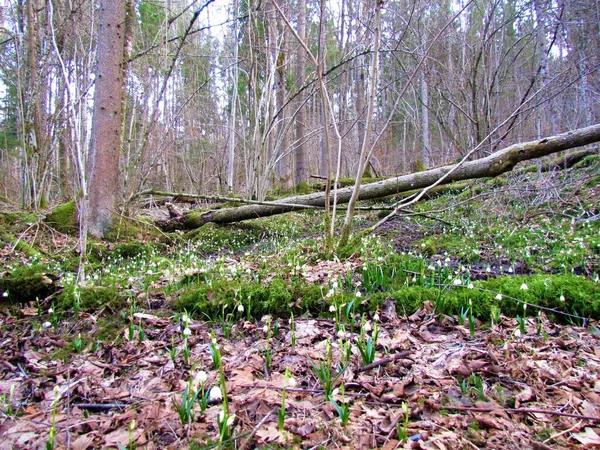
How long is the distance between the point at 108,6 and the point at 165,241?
4884 millimetres

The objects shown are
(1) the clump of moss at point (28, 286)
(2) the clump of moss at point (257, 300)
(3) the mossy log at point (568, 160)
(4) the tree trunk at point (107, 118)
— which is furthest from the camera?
(3) the mossy log at point (568, 160)

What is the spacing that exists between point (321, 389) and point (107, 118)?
7.05m

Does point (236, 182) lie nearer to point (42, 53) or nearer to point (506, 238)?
point (42, 53)

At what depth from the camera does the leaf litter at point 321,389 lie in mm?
1595

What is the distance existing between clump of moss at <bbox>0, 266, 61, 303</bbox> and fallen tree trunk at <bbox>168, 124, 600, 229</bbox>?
14.6 feet

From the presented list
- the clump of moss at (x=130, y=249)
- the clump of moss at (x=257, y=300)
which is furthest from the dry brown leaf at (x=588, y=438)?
the clump of moss at (x=130, y=249)

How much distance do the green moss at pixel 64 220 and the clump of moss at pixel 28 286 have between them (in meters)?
4.13

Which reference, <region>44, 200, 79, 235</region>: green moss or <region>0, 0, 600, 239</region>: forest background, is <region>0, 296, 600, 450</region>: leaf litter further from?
<region>44, 200, 79, 235</region>: green moss

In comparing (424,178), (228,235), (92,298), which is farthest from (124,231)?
(424,178)

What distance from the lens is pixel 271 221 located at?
31.1ft

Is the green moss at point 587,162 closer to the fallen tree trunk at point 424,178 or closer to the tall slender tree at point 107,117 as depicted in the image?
the fallen tree trunk at point 424,178

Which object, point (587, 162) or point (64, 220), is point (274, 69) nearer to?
point (64, 220)

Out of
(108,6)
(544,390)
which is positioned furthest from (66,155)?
(544,390)

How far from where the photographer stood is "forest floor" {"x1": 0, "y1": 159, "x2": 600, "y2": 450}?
163 cm
